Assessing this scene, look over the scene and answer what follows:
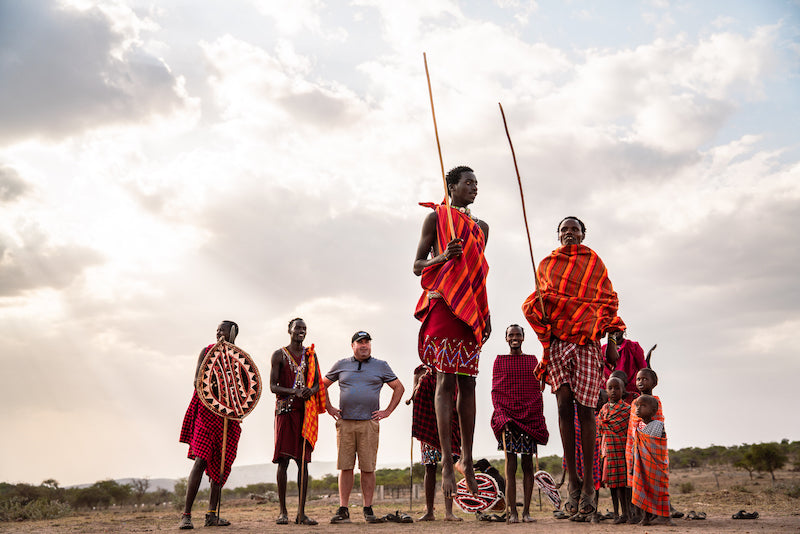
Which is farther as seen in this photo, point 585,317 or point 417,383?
point 417,383

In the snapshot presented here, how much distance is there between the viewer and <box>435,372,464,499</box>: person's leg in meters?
6.08

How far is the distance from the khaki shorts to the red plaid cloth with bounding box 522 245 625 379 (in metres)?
2.76

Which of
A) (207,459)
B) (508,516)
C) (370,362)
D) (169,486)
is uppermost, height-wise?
(370,362)

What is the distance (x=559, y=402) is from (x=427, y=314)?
179 centimetres

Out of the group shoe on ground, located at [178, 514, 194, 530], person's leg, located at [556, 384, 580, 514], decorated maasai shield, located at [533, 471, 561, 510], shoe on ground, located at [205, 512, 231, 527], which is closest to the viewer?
person's leg, located at [556, 384, 580, 514]

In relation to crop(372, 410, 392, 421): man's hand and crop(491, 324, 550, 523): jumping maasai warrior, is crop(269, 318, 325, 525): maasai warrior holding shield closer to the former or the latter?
crop(372, 410, 392, 421): man's hand

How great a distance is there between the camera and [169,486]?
146750mm

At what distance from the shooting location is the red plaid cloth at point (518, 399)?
30.2 ft

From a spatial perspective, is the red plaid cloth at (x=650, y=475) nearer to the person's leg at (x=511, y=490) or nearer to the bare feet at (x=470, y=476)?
the person's leg at (x=511, y=490)

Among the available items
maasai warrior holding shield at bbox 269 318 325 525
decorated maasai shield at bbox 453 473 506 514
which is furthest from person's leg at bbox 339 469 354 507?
decorated maasai shield at bbox 453 473 506 514

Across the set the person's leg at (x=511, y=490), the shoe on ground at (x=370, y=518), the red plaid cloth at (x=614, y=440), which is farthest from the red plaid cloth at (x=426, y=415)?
the red plaid cloth at (x=614, y=440)

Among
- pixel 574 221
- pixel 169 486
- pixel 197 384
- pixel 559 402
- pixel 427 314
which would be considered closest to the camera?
pixel 427 314

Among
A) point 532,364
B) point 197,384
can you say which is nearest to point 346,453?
point 197,384

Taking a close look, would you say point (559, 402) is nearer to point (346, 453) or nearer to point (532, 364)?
point (532, 364)
